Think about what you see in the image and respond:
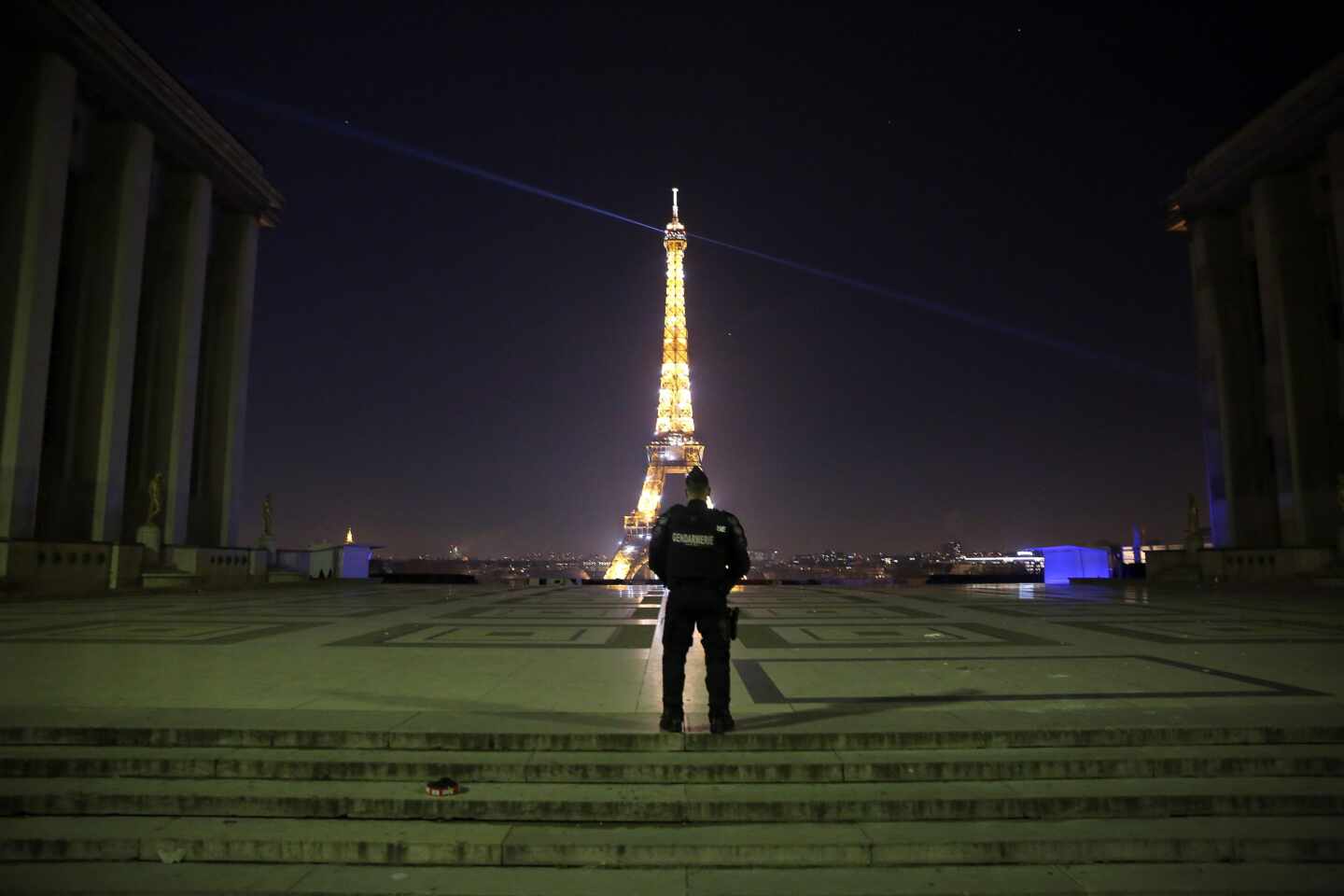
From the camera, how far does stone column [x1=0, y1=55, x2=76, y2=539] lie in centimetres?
2352

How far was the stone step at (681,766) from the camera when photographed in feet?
16.8

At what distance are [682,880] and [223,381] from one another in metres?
38.7

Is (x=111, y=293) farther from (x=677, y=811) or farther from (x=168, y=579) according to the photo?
(x=677, y=811)

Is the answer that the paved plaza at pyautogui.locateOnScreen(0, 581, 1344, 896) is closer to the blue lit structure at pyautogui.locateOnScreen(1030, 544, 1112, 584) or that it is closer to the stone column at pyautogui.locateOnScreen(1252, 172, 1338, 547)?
the blue lit structure at pyautogui.locateOnScreen(1030, 544, 1112, 584)

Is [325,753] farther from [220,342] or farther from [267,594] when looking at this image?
[220,342]

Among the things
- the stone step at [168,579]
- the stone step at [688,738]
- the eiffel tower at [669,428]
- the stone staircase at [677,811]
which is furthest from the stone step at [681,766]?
the eiffel tower at [669,428]

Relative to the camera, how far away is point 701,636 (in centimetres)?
561

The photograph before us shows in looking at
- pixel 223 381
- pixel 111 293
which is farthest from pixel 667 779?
pixel 223 381

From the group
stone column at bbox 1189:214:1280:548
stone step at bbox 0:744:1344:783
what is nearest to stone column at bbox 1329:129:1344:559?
stone column at bbox 1189:214:1280:548

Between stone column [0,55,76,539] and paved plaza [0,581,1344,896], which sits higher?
stone column [0,55,76,539]

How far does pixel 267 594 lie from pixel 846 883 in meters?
23.0

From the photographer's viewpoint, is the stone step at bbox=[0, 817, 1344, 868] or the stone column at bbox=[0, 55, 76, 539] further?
the stone column at bbox=[0, 55, 76, 539]

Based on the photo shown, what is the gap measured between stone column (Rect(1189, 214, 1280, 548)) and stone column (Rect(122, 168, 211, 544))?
145 ft

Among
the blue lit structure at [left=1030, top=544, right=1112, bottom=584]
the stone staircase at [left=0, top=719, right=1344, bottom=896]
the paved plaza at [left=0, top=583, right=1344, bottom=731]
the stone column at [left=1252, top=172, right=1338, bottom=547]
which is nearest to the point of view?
the stone staircase at [left=0, top=719, right=1344, bottom=896]
